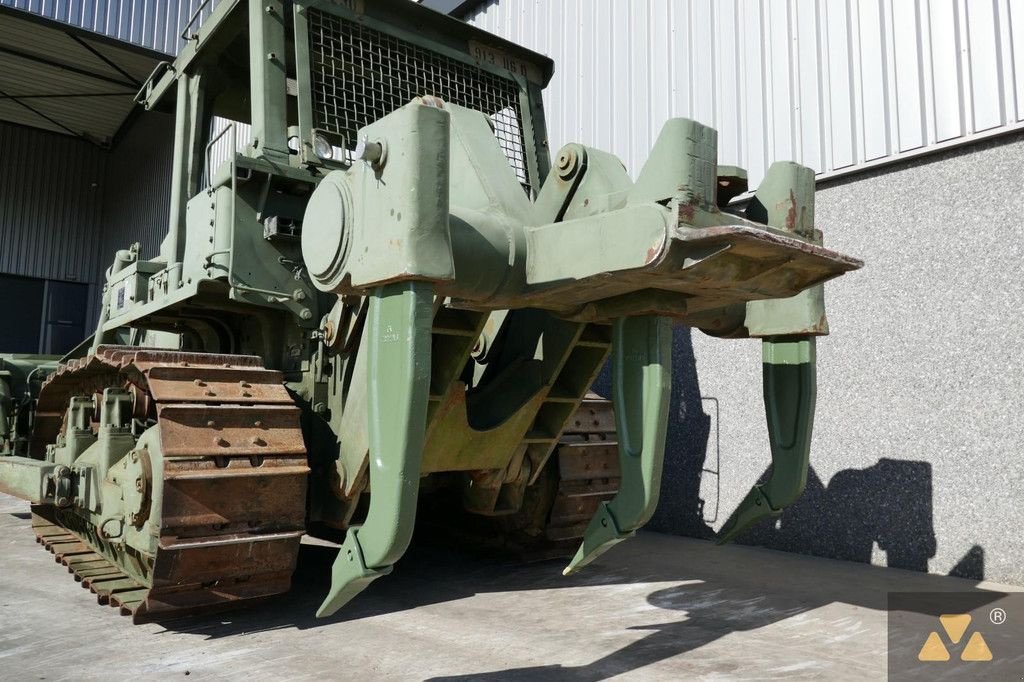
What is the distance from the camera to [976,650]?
11.1ft

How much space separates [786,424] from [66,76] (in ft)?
52.9

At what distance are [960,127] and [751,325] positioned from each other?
2.78 m

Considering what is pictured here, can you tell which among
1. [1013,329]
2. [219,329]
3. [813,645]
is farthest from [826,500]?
[219,329]

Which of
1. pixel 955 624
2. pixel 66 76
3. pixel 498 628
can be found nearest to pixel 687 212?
pixel 498 628

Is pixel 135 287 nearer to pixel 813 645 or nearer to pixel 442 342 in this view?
pixel 442 342

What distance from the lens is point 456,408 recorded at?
375cm

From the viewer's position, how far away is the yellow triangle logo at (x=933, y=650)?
330cm

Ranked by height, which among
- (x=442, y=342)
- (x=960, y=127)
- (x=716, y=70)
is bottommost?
(x=442, y=342)

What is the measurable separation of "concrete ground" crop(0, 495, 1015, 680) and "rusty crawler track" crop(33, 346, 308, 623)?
0.68ft

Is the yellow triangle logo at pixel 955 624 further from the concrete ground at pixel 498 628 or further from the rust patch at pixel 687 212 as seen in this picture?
the rust patch at pixel 687 212

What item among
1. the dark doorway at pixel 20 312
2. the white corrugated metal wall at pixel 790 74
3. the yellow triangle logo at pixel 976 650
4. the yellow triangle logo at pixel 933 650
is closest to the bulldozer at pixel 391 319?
the yellow triangle logo at pixel 933 650

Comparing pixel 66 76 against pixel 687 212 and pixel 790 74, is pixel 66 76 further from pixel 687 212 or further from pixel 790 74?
pixel 687 212

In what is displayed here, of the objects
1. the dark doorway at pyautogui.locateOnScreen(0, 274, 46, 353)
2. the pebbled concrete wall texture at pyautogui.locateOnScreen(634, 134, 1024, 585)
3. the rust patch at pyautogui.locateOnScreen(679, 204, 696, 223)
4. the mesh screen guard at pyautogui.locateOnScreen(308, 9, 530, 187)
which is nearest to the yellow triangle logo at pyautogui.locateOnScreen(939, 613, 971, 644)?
the pebbled concrete wall texture at pyautogui.locateOnScreen(634, 134, 1024, 585)

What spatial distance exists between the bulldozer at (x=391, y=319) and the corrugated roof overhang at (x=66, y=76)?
9.78 meters
